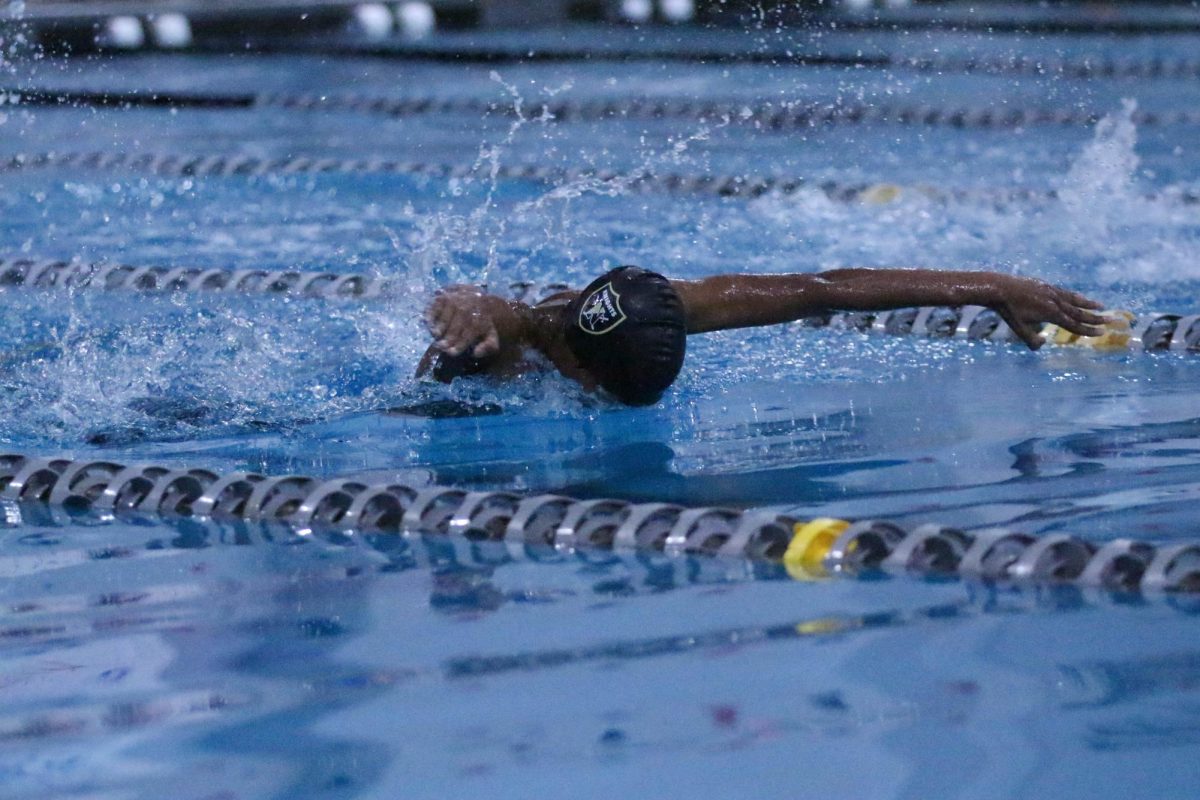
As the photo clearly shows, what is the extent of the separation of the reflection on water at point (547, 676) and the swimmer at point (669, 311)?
788 mm

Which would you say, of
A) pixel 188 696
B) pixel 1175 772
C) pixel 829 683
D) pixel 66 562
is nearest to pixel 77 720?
pixel 188 696

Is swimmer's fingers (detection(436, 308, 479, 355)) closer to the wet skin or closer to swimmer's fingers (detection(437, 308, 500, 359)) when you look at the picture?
swimmer's fingers (detection(437, 308, 500, 359))

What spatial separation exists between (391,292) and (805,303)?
1651mm

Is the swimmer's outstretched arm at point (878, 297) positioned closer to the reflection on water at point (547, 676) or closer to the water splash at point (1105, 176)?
the reflection on water at point (547, 676)

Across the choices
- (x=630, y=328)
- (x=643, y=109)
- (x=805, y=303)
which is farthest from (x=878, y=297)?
(x=643, y=109)

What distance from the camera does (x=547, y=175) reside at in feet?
21.6

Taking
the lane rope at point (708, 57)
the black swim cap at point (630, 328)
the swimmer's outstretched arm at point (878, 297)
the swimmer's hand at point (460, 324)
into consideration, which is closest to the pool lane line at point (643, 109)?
the lane rope at point (708, 57)

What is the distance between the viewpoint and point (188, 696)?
2.14 metres

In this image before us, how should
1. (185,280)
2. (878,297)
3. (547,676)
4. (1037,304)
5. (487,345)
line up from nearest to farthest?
(547,676) < (487,345) < (1037,304) < (878,297) < (185,280)

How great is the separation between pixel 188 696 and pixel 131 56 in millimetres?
9302

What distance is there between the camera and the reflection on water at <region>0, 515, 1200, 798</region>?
1893 mm

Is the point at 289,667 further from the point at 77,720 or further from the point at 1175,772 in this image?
the point at 1175,772

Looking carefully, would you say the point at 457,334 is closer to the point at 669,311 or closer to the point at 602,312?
the point at 602,312

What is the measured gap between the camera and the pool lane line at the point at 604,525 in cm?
242
